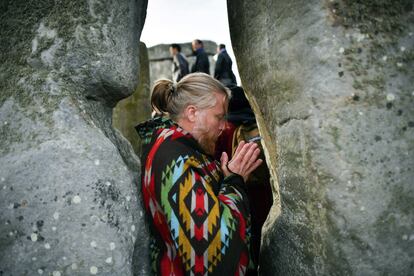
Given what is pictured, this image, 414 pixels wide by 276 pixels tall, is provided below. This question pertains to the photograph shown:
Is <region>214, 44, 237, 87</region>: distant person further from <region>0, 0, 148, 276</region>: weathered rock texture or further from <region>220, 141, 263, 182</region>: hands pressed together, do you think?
<region>0, 0, 148, 276</region>: weathered rock texture

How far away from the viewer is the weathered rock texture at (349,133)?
123 cm

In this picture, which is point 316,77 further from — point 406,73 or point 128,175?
point 128,175

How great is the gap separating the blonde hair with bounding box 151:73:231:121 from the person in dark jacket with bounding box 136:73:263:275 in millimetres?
24

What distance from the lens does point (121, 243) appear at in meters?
1.23

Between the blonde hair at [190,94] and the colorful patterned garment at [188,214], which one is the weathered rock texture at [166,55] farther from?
the colorful patterned garment at [188,214]

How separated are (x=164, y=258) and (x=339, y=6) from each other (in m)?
1.20

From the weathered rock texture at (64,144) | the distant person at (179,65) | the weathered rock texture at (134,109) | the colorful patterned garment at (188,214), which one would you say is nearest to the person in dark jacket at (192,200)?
the colorful patterned garment at (188,214)

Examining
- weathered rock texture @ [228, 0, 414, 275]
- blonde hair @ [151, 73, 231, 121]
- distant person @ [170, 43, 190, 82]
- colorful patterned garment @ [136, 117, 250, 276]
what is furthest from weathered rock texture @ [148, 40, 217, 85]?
weathered rock texture @ [228, 0, 414, 275]

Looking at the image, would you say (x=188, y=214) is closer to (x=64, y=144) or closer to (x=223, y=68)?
(x=64, y=144)

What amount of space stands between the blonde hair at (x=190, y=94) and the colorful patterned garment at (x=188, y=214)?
25cm

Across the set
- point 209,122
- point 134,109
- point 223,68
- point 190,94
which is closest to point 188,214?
point 209,122

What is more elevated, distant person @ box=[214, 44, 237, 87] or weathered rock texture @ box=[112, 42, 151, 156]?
distant person @ box=[214, 44, 237, 87]

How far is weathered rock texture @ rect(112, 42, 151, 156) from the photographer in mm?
4402

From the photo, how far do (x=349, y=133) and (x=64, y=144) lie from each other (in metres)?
1.00
